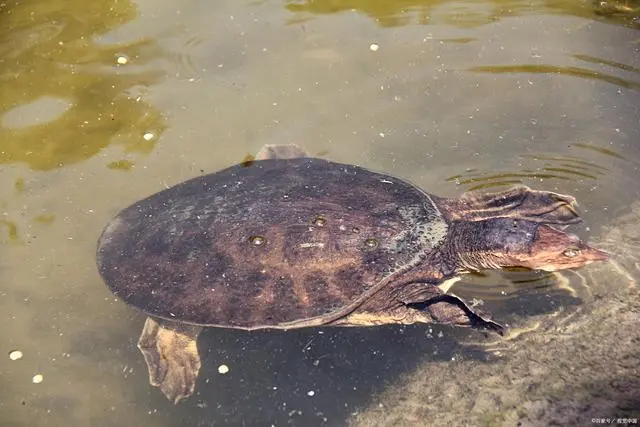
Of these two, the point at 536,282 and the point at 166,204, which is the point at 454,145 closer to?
the point at 536,282

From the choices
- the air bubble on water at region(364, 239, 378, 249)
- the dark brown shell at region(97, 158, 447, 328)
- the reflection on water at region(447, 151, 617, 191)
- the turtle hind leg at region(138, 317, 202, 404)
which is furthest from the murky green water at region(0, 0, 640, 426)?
the air bubble on water at region(364, 239, 378, 249)

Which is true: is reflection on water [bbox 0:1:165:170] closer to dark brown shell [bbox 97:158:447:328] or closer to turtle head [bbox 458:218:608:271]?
dark brown shell [bbox 97:158:447:328]

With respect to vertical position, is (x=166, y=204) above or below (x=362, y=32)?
below

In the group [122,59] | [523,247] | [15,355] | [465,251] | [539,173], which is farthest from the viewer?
[122,59]

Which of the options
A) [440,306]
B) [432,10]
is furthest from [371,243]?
[432,10]

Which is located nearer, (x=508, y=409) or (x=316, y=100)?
(x=508, y=409)

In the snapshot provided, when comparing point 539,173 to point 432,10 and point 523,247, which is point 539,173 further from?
point 432,10

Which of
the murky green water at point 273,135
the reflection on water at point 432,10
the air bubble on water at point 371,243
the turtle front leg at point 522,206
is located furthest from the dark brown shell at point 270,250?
the reflection on water at point 432,10

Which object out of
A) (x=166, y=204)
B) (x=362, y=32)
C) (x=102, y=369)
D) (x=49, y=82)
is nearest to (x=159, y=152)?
(x=166, y=204)
